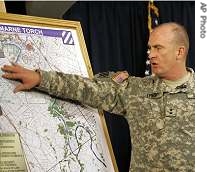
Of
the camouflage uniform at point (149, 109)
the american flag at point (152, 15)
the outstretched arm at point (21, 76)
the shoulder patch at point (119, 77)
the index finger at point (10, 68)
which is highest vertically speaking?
the american flag at point (152, 15)

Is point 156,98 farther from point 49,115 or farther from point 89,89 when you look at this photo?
point 49,115

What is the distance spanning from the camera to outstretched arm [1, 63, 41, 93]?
1.36 meters

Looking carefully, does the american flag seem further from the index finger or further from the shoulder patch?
the index finger

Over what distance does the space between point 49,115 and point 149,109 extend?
46cm

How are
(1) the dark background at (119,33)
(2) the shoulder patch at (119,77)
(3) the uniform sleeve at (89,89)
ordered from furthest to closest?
(1) the dark background at (119,33), (2) the shoulder patch at (119,77), (3) the uniform sleeve at (89,89)

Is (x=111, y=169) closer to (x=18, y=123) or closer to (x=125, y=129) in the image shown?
(x=18, y=123)

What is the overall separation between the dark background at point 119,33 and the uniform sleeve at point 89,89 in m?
1.40

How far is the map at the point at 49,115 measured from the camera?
1358 millimetres

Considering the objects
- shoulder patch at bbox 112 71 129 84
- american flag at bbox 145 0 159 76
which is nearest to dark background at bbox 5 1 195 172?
american flag at bbox 145 0 159 76

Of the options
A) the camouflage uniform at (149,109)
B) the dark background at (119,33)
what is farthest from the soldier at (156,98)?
the dark background at (119,33)

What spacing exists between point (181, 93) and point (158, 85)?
112 millimetres

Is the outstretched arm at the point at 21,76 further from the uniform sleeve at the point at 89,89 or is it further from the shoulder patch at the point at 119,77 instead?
the shoulder patch at the point at 119,77

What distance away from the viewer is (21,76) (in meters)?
1.38

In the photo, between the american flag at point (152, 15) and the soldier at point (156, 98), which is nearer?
the soldier at point (156, 98)
